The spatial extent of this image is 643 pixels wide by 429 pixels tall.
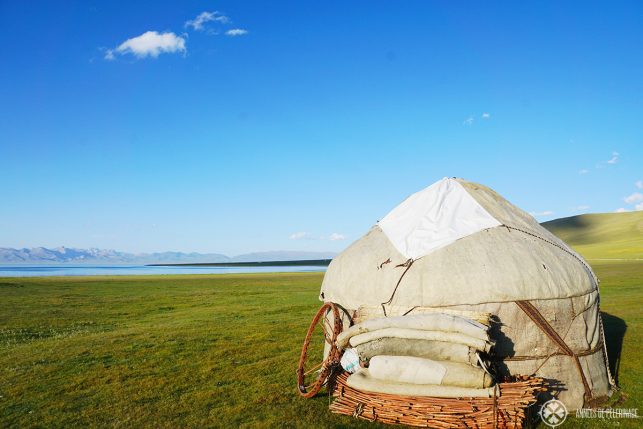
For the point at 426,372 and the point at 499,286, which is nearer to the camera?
the point at 426,372

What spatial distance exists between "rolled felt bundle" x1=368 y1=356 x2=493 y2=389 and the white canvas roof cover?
179 centimetres

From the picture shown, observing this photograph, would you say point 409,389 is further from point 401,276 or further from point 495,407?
point 401,276

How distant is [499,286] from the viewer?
22.1 ft

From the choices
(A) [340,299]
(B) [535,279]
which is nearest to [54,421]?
(A) [340,299]

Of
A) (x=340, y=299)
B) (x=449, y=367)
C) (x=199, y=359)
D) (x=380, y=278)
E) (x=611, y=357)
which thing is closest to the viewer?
(x=449, y=367)

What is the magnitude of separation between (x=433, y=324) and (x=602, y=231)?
429 feet

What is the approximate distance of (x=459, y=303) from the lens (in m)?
6.81

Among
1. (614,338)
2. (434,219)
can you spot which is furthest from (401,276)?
(614,338)

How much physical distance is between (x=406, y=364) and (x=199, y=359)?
6003 mm

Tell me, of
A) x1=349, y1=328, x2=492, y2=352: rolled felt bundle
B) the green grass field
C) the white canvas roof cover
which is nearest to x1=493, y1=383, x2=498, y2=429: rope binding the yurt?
x1=349, y1=328, x2=492, y2=352: rolled felt bundle

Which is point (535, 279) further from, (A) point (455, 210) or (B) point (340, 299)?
(B) point (340, 299)

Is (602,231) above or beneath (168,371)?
above

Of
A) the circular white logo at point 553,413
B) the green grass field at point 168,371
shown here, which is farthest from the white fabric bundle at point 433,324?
the circular white logo at point 553,413

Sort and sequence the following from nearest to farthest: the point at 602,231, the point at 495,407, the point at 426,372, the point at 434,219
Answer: the point at 495,407
the point at 426,372
the point at 434,219
the point at 602,231
